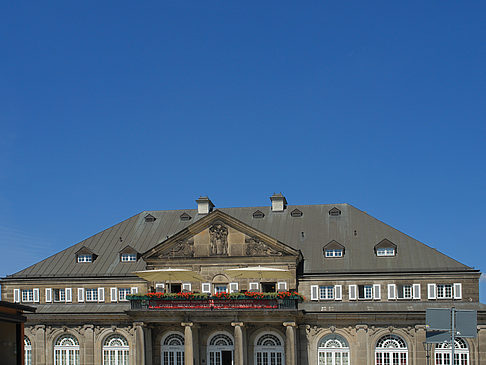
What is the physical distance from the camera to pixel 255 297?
2414 inches

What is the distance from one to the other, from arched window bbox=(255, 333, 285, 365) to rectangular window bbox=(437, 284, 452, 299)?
1485 centimetres

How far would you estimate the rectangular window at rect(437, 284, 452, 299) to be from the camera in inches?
2437

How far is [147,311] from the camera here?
6234 centimetres

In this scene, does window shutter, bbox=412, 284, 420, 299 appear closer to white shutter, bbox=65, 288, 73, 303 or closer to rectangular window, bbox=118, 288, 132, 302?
rectangular window, bbox=118, 288, 132, 302

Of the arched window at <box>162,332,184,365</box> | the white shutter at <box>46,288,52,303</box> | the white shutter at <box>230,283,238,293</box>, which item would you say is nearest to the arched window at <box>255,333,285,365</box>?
the white shutter at <box>230,283,238,293</box>

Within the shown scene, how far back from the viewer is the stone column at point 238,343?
60531 mm

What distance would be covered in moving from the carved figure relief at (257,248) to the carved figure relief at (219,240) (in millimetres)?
2123

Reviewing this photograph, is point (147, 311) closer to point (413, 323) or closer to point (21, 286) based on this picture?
point (21, 286)

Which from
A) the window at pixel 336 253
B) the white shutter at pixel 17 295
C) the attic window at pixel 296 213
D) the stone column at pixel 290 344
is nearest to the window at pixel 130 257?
the white shutter at pixel 17 295

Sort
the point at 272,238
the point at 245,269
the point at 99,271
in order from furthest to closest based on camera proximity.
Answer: the point at 99,271, the point at 272,238, the point at 245,269

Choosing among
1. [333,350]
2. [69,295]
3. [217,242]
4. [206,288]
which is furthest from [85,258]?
[333,350]

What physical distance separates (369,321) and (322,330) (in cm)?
428

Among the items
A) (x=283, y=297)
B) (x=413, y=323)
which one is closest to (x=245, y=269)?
(x=283, y=297)

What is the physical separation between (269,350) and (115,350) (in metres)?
14.7
